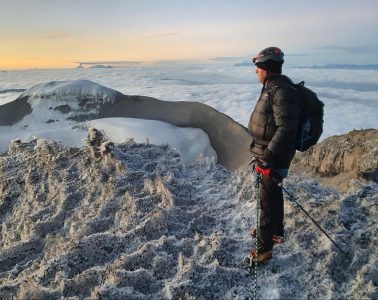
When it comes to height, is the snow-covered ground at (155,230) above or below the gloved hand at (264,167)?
below

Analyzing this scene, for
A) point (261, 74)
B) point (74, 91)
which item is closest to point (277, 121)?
point (261, 74)

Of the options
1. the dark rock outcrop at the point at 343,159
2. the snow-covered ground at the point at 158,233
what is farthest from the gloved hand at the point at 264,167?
the dark rock outcrop at the point at 343,159

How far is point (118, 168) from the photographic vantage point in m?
7.39

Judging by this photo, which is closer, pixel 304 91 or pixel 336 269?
pixel 304 91

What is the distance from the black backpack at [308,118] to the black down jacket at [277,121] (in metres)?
0.17

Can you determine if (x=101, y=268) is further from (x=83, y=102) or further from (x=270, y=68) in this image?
(x=83, y=102)

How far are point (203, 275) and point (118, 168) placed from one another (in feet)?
12.1

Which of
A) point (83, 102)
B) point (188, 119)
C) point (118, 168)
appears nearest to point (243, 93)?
point (83, 102)

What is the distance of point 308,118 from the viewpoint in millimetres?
3992

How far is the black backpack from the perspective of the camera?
12.9 feet

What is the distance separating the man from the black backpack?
0.17 meters

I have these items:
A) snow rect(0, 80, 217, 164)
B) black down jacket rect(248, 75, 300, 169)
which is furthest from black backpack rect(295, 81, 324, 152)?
snow rect(0, 80, 217, 164)

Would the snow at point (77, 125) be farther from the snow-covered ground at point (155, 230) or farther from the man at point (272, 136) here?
the man at point (272, 136)

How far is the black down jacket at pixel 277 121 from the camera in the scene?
371cm
